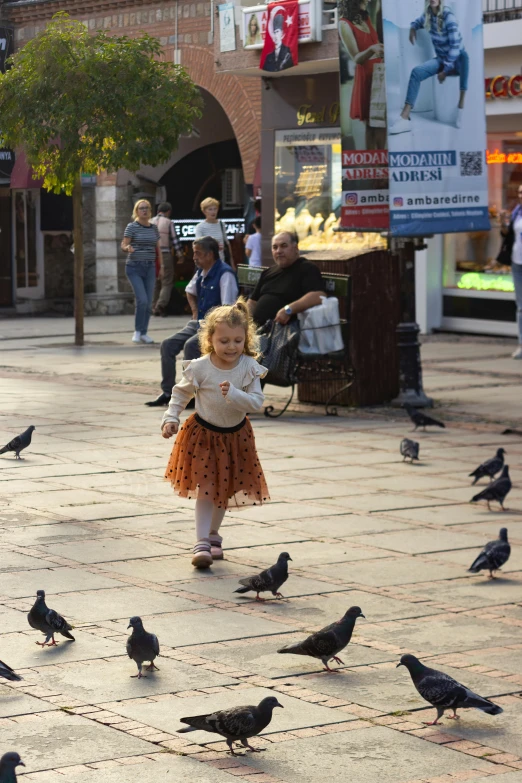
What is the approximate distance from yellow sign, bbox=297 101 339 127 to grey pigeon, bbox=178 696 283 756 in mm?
18272

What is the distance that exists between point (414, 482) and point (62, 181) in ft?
39.1

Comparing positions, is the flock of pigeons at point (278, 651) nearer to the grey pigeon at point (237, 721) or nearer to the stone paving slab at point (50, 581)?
the grey pigeon at point (237, 721)

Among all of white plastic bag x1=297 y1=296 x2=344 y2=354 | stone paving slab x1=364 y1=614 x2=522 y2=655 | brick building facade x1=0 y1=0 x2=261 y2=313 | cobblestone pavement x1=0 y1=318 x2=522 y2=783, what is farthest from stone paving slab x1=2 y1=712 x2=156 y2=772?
brick building facade x1=0 y1=0 x2=261 y2=313

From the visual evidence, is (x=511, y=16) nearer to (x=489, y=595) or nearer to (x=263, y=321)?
(x=263, y=321)

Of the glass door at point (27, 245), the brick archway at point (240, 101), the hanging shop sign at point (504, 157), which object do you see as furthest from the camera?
the glass door at point (27, 245)

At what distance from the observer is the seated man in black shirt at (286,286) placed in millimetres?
13398

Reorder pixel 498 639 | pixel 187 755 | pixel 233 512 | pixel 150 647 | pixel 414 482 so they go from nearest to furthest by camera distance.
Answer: pixel 187 755 → pixel 150 647 → pixel 498 639 → pixel 233 512 → pixel 414 482

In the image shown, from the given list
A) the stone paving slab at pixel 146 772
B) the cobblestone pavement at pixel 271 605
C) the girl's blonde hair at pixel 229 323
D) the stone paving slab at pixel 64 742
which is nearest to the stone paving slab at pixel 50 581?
the cobblestone pavement at pixel 271 605

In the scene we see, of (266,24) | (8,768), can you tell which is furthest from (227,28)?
(8,768)

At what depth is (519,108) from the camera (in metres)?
20.9

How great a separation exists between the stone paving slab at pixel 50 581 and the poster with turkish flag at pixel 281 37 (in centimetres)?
1556

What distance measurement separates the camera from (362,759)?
16.2ft

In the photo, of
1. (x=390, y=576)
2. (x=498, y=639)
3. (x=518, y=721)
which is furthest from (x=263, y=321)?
(x=518, y=721)

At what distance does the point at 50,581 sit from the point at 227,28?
17.2m
